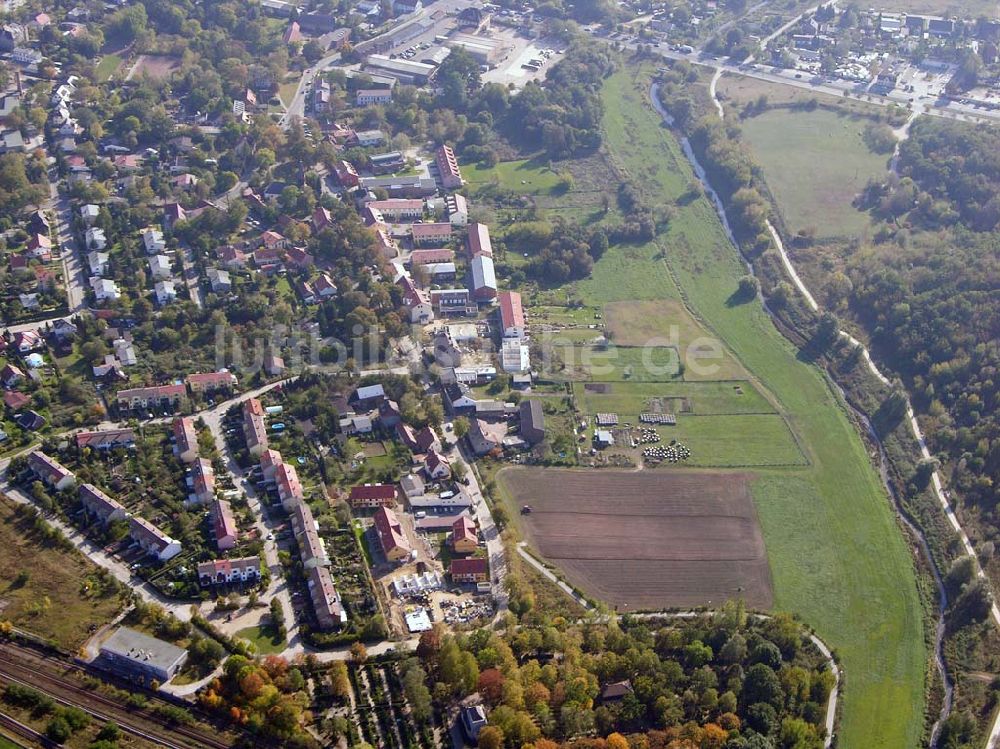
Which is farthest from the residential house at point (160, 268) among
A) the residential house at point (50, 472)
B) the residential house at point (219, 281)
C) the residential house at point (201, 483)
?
the residential house at point (201, 483)

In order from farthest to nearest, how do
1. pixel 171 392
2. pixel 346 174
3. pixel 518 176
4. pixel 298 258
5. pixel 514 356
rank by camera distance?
pixel 518 176 → pixel 346 174 → pixel 298 258 → pixel 514 356 → pixel 171 392

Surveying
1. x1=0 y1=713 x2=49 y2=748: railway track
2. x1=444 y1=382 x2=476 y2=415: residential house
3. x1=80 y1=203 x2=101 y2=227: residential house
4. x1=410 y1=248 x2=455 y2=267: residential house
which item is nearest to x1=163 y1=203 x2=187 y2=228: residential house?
x1=80 y1=203 x2=101 y2=227: residential house

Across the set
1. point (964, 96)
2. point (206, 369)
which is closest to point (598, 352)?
point (206, 369)

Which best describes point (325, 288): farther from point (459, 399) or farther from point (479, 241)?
point (459, 399)

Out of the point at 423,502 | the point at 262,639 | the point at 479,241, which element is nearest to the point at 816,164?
the point at 479,241

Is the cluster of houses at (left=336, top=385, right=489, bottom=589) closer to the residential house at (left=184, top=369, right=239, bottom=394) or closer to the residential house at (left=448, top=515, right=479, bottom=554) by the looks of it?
the residential house at (left=448, top=515, right=479, bottom=554)

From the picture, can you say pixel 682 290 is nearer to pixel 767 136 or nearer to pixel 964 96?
pixel 767 136
